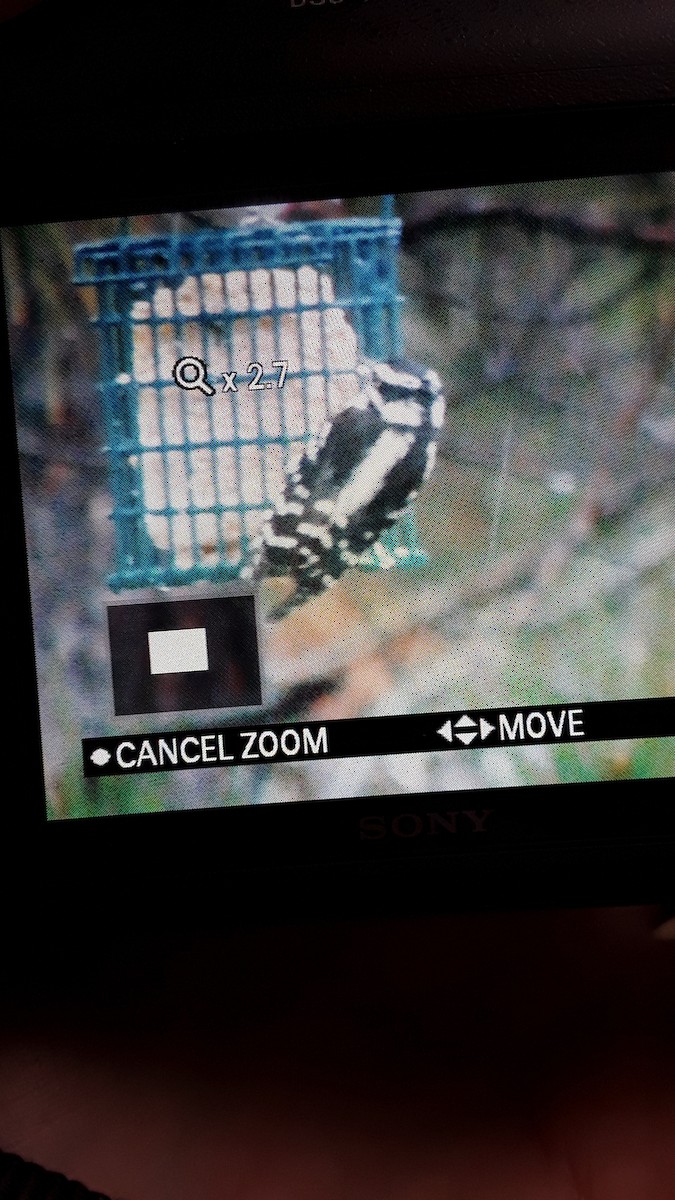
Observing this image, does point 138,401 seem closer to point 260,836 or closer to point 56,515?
point 56,515

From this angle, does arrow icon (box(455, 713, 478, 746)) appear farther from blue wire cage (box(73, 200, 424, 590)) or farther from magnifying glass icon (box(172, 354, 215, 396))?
magnifying glass icon (box(172, 354, 215, 396))

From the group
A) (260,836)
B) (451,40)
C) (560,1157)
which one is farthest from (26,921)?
(451,40)

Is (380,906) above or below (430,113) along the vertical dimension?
below

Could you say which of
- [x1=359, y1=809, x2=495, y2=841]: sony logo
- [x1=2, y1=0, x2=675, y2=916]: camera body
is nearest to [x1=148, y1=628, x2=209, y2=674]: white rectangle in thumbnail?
[x1=2, y1=0, x2=675, y2=916]: camera body

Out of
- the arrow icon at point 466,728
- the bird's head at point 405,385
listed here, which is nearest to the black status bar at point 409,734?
the arrow icon at point 466,728

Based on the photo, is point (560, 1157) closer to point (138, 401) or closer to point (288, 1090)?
point (288, 1090)

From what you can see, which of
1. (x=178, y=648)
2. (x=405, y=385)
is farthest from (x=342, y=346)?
(x=178, y=648)

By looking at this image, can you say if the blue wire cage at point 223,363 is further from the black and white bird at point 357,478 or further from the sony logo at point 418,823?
the sony logo at point 418,823

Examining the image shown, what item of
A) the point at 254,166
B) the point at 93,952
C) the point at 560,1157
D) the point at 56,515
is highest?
the point at 254,166
